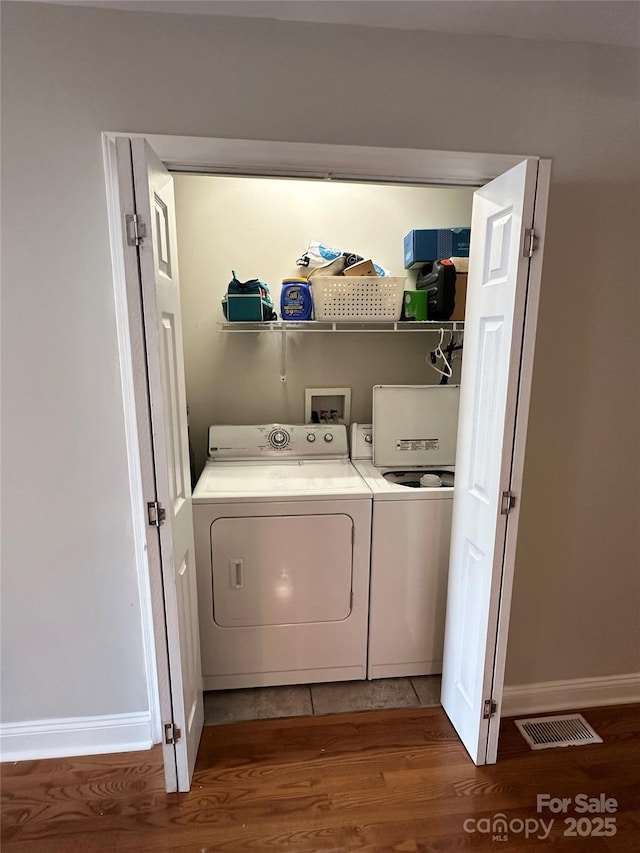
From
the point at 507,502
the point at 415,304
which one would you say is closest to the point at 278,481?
the point at 507,502

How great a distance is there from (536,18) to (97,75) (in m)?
1.23

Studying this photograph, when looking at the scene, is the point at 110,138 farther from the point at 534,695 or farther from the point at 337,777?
the point at 534,695

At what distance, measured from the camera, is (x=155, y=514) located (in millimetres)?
1292

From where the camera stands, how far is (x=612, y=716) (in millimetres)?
1895

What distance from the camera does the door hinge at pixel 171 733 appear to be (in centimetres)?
144

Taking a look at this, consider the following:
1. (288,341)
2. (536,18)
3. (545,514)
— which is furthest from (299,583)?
(536,18)

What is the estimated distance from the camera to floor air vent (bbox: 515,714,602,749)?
1.77 meters

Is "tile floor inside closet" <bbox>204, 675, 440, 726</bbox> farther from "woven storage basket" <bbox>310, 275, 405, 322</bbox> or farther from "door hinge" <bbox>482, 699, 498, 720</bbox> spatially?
"woven storage basket" <bbox>310, 275, 405, 322</bbox>

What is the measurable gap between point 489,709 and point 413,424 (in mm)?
1206

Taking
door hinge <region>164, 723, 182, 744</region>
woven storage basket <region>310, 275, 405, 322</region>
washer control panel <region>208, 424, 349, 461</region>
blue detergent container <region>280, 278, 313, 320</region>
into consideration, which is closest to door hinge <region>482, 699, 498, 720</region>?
door hinge <region>164, 723, 182, 744</region>

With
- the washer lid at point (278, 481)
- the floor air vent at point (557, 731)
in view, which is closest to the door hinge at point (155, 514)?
the washer lid at point (278, 481)

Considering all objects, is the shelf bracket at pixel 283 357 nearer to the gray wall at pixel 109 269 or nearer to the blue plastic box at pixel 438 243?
the blue plastic box at pixel 438 243

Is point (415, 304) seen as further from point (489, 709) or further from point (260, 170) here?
point (489, 709)

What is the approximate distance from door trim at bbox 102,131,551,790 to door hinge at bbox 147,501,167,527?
26 mm
